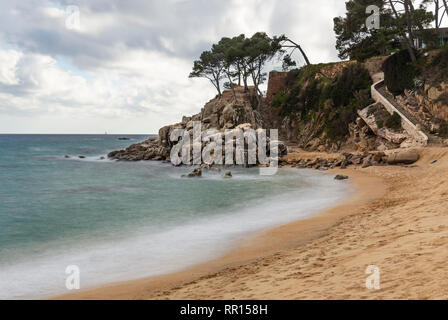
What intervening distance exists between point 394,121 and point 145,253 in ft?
90.9

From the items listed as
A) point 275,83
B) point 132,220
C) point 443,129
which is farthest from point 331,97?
point 132,220

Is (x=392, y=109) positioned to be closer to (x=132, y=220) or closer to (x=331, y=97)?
(x=331, y=97)

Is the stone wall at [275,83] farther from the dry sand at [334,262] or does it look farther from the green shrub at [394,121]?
the dry sand at [334,262]

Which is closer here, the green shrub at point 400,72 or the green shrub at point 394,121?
the green shrub at point 394,121

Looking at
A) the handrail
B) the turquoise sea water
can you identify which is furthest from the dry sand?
the handrail

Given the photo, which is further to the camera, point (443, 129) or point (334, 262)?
point (443, 129)

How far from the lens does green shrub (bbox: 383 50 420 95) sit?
3148 cm

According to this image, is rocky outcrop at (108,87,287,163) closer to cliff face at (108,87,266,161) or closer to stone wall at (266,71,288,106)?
cliff face at (108,87,266,161)

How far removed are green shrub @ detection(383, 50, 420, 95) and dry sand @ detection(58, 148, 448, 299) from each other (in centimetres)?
2281

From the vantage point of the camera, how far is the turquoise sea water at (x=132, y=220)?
9.34m

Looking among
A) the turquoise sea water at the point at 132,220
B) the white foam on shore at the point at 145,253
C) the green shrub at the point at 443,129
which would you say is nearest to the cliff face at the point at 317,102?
the green shrub at the point at 443,129

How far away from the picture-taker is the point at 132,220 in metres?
15.0

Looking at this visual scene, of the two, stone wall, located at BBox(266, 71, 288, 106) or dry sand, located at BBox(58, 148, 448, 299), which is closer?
dry sand, located at BBox(58, 148, 448, 299)

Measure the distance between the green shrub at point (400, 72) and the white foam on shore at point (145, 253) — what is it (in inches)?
868
